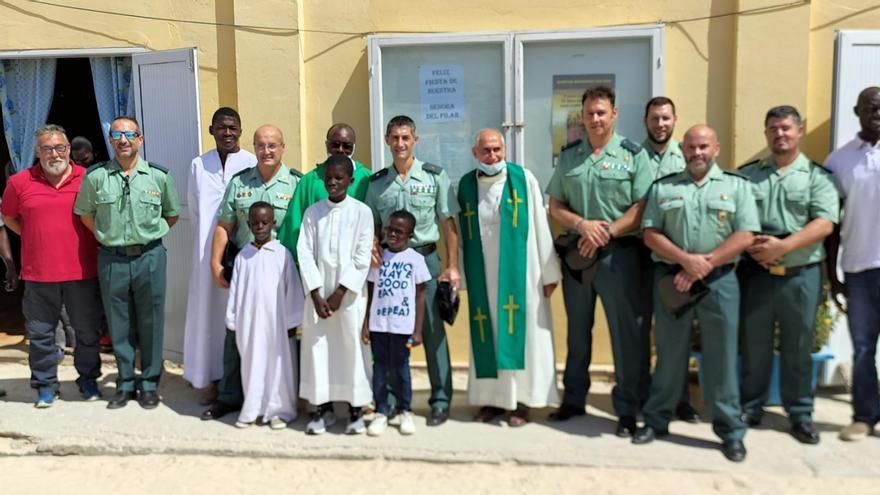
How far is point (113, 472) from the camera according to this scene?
457 cm

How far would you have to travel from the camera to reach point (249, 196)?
499cm

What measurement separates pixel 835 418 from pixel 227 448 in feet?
12.0

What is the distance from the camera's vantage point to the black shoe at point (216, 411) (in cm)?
516

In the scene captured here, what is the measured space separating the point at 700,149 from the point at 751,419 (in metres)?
1.69

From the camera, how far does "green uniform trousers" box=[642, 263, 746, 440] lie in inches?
171

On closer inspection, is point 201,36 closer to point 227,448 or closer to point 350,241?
point 350,241

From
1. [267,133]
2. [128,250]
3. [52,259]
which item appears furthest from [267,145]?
[52,259]

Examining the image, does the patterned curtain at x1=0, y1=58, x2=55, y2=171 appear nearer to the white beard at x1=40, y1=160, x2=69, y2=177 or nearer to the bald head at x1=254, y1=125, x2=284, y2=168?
the white beard at x1=40, y1=160, x2=69, y2=177

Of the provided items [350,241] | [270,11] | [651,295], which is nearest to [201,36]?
[270,11]

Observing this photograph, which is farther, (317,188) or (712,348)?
(317,188)

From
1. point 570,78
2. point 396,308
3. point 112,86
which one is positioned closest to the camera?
point 396,308

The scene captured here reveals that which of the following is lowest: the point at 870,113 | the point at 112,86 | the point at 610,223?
the point at 610,223

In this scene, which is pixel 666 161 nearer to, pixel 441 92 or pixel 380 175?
pixel 380 175

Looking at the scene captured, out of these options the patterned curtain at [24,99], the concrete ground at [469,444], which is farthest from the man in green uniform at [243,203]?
the patterned curtain at [24,99]
